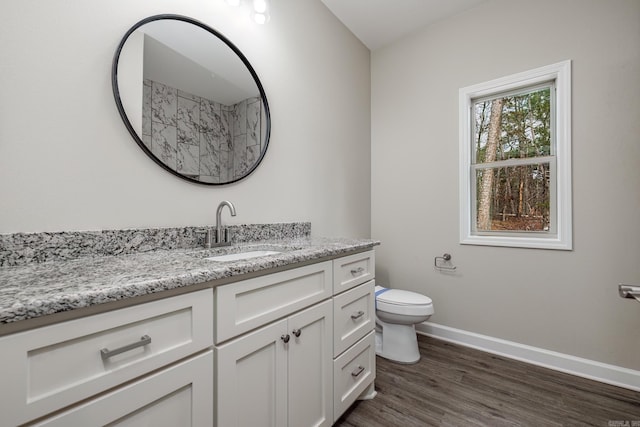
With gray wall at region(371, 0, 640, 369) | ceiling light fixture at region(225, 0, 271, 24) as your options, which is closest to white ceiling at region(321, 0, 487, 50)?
gray wall at region(371, 0, 640, 369)

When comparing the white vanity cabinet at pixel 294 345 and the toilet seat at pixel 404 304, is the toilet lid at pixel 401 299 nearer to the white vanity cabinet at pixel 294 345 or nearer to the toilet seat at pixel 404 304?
the toilet seat at pixel 404 304

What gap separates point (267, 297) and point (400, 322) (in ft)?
4.42

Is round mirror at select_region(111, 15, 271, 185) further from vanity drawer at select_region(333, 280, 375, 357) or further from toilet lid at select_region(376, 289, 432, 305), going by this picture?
toilet lid at select_region(376, 289, 432, 305)

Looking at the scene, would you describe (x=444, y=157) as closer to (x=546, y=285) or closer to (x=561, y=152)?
(x=561, y=152)

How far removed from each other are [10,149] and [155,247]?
0.54m

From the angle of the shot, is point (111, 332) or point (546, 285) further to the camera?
point (546, 285)

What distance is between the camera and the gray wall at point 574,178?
172 cm

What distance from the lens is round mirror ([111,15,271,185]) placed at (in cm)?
117

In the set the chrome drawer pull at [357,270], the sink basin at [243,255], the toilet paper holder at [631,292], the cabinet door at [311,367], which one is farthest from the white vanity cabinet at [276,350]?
the toilet paper holder at [631,292]

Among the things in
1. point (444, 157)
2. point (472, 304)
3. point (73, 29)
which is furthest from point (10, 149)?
point (472, 304)

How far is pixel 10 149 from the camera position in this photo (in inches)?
34.6

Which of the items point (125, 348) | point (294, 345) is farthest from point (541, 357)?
point (125, 348)

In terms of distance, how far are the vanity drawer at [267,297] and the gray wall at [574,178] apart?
1515mm

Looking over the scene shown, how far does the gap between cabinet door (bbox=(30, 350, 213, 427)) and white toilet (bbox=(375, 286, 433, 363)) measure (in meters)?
1.45
